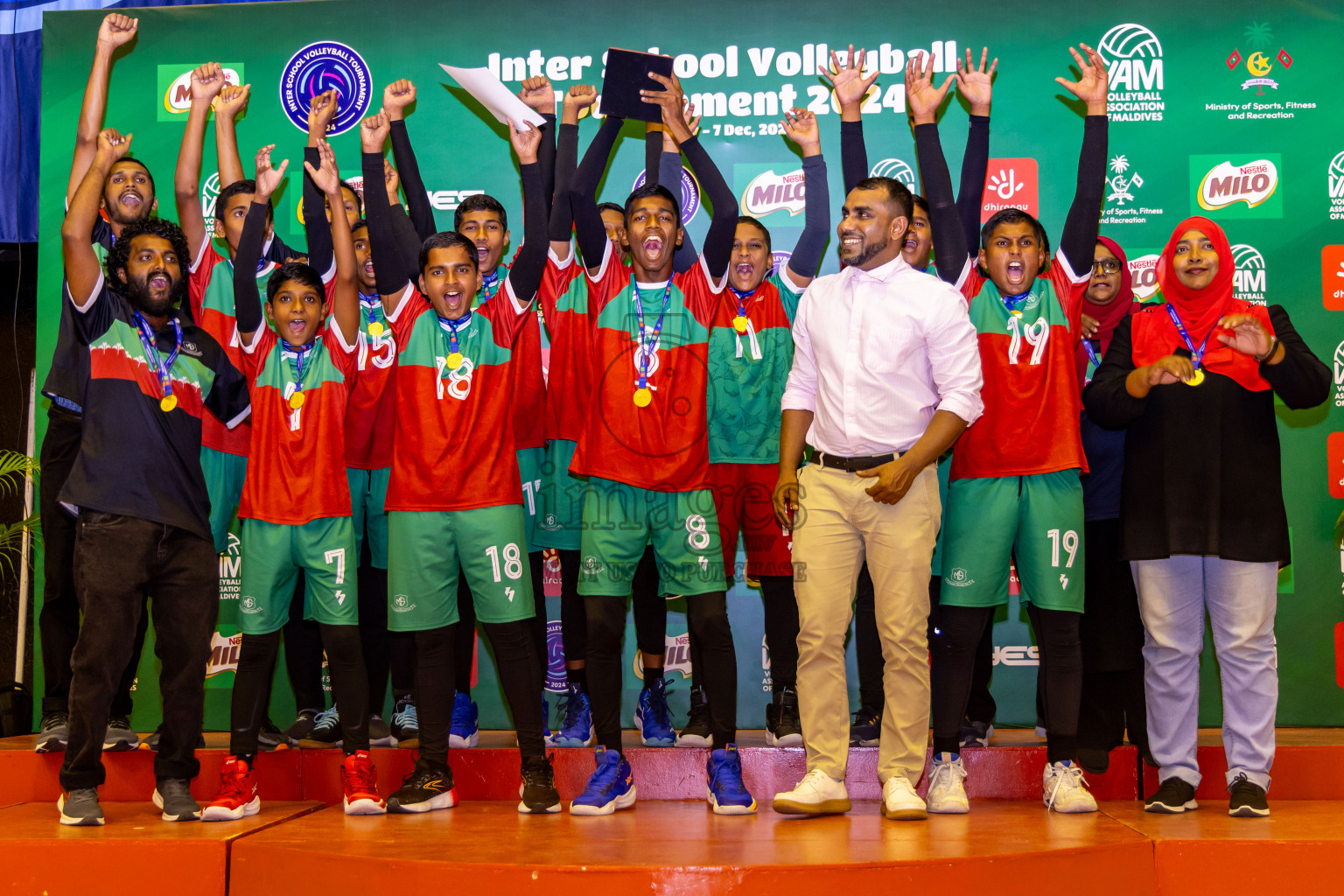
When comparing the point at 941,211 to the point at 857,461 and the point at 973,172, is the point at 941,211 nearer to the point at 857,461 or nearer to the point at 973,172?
the point at 973,172

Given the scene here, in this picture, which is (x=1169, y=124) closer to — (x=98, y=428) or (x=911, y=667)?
(x=911, y=667)

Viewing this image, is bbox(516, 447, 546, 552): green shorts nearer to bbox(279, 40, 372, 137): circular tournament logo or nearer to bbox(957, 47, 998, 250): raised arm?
bbox(957, 47, 998, 250): raised arm

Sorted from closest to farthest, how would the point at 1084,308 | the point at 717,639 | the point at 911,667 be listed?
the point at 911,667, the point at 717,639, the point at 1084,308

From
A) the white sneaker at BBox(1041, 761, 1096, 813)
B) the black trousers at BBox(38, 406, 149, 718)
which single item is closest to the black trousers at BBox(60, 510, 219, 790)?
the black trousers at BBox(38, 406, 149, 718)

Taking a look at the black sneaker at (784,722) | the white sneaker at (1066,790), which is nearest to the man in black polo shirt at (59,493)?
the black sneaker at (784,722)

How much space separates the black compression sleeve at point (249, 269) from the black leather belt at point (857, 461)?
2206mm

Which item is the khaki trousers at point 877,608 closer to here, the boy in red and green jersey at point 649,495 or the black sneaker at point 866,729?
the boy in red and green jersey at point 649,495

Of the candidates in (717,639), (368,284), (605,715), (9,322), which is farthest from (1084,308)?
(9,322)

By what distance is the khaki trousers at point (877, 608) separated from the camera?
3.20 metres

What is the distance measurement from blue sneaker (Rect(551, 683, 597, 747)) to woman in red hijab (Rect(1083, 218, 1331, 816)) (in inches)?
79.5

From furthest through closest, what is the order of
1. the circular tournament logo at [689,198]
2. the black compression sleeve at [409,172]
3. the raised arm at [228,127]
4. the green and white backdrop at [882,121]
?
Answer: the circular tournament logo at [689,198]
the green and white backdrop at [882,121]
the raised arm at [228,127]
the black compression sleeve at [409,172]

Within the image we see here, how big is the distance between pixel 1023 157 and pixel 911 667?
2.99 metres

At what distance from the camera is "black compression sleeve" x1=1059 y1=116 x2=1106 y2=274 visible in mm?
3572

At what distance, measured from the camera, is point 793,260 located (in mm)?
4117
